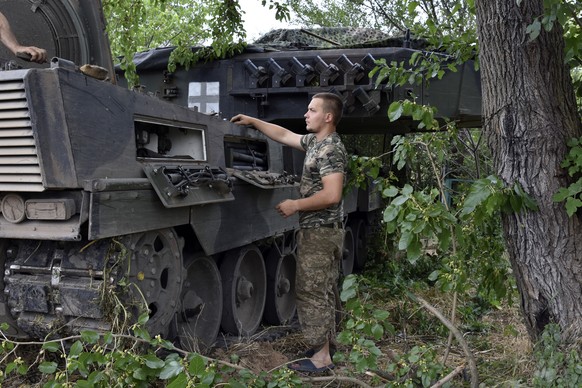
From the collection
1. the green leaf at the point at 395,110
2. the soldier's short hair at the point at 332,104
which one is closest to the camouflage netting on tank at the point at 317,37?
the soldier's short hair at the point at 332,104

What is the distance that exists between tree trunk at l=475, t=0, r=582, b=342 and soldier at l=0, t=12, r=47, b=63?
2.50 metres

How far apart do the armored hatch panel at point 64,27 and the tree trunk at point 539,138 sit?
9.26 ft

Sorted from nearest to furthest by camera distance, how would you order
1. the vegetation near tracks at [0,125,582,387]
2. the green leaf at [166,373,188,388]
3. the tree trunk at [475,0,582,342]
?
the green leaf at [166,373,188,388], the vegetation near tracks at [0,125,582,387], the tree trunk at [475,0,582,342]

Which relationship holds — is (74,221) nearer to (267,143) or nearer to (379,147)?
(267,143)

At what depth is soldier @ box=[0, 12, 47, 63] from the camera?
13.2 feet

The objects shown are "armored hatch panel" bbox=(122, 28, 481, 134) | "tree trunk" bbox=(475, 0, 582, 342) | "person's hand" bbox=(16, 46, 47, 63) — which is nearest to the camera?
"tree trunk" bbox=(475, 0, 582, 342)

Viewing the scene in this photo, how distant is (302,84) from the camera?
246 inches

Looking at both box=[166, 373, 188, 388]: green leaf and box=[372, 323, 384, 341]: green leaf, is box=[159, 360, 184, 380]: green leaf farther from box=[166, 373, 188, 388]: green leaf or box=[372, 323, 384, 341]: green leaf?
box=[372, 323, 384, 341]: green leaf

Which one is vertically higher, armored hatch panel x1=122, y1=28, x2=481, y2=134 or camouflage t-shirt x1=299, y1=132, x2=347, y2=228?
armored hatch panel x1=122, y1=28, x2=481, y2=134

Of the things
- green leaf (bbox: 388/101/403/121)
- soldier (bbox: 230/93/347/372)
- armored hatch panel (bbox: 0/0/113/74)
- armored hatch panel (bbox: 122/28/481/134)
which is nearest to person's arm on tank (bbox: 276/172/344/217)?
soldier (bbox: 230/93/347/372)

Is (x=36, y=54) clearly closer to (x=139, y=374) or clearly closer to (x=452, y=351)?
(x=139, y=374)

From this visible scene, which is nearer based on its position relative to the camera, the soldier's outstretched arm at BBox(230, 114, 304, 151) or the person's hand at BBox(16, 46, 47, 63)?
→ the person's hand at BBox(16, 46, 47, 63)

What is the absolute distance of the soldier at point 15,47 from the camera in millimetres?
4023

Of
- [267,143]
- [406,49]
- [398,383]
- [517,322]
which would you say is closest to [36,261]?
[398,383]
